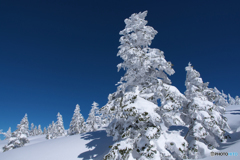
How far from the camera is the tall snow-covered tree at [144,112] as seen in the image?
25.6 feet

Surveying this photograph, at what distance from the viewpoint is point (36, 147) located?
1522cm

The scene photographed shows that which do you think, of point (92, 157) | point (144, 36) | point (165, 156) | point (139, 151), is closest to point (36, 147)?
point (92, 157)

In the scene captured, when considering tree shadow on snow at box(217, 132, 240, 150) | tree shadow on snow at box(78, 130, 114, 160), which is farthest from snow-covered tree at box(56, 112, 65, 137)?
tree shadow on snow at box(217, 132, 240, 150)

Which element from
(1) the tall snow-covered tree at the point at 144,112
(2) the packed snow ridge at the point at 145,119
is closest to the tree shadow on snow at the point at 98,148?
(2) the packed snow ridge at the point at 145,119

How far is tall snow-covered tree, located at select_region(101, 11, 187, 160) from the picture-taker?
7793 millimetres

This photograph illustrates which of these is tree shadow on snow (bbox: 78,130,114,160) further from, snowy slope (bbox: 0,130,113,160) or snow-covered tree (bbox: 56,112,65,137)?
snow-covered tree (bbox: 56,112,65,137)

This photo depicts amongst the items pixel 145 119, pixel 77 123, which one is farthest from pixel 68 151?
pixel 77 123

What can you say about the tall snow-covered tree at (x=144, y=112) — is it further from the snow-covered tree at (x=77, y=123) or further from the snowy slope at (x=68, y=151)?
the snow-covered tree at (x=77, y=123)

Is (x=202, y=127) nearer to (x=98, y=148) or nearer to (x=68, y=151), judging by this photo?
(x=98, y=148)

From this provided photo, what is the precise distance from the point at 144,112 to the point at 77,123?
46.0m

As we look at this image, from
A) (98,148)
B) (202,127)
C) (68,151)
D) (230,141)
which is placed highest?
(68,151)

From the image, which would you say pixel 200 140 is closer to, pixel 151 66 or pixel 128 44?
pixel 151 66

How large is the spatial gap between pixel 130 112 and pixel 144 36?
25.3ft

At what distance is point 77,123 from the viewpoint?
48250mm
